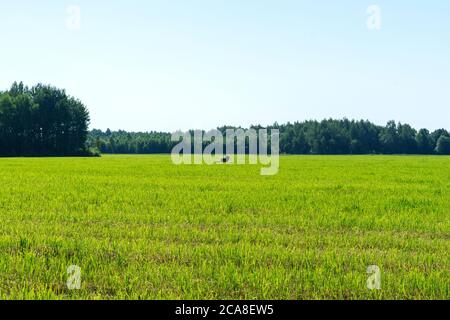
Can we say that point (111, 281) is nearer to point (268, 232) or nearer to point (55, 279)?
point (55, 279)

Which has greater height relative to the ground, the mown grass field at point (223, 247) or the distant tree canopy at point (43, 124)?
the distant tree canopy at point (43, 124)

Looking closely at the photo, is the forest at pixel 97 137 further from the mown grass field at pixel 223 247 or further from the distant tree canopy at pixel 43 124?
the mown grass field at pixel 223 247

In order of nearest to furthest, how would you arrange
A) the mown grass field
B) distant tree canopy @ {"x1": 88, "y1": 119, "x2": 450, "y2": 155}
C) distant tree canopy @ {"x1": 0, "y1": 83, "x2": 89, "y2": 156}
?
the mown grass field
distant tree canopy @ {"x1": 0, "y1": 83, "x2": 89, "y2": 156}
distant tree canopy @ {"x1": 88, "y1": 119, "x2": 450, "y2": 155}

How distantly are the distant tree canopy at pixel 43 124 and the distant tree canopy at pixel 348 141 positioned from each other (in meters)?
45.9

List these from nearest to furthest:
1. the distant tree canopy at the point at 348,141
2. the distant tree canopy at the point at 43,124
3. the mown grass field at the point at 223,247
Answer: the mown grass field at the point at 223,247 → the distant tree canopy at the point at 43,124 → the distant tree canopy at the point at 348,141

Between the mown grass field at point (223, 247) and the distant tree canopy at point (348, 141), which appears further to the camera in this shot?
the distant tree canopy at point (348, 141)

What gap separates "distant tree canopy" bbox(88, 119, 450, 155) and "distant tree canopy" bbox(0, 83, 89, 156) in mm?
45943

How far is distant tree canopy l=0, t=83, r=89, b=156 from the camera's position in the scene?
10081cm

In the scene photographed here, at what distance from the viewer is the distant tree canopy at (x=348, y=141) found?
6289 inches

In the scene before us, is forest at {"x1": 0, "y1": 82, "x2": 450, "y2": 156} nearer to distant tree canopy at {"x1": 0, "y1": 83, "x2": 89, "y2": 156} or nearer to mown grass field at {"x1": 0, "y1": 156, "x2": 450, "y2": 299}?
distant tree canopy at {"x1": 0, "y1": 83, "x2": 89, "y2": 156}

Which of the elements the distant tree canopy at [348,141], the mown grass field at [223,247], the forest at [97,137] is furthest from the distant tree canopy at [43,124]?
the mown grass field at [223,247]

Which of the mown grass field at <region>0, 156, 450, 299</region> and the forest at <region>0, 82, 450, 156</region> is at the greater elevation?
the forest at <region>0, 82, 450, 156</region>

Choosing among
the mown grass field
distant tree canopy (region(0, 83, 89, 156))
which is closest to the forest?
distant tree canopy (region(0, 83, 89, 156))

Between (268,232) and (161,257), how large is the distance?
2.93 metres
